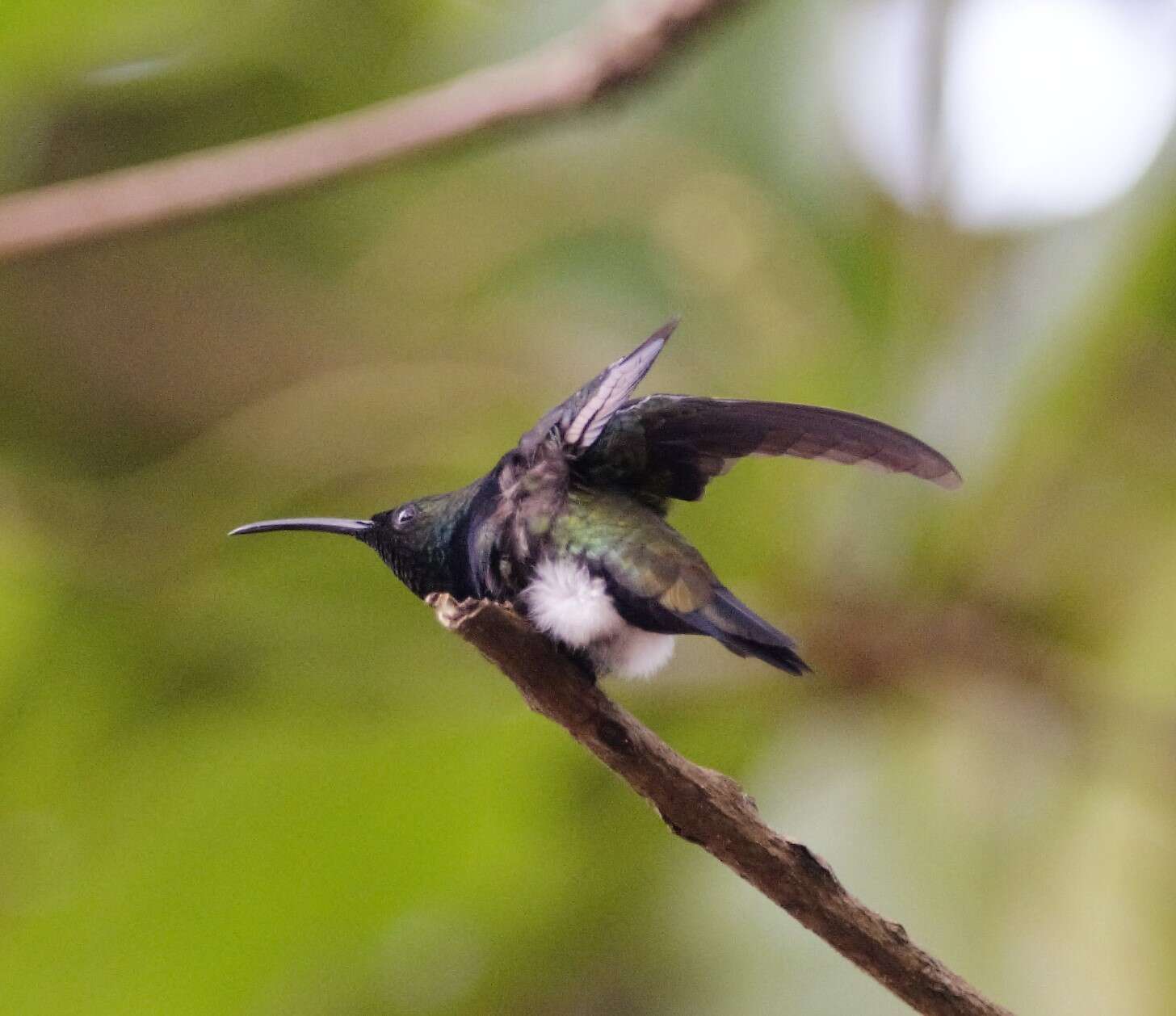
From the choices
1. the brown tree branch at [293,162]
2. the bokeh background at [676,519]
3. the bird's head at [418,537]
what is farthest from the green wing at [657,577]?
the bokeh background at [676,519]

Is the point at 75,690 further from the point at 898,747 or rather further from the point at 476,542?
the point at 476,542

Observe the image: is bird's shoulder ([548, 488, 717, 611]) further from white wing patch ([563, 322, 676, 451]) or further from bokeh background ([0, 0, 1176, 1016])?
bokeh background ([0, 0, 1176, 1016])

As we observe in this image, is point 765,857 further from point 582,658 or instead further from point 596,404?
point 596,404

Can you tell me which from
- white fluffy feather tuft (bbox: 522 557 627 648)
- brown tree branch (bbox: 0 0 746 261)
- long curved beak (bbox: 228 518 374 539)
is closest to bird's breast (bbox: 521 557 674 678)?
white fluffy feather tuft (bbox: 522 557 627 648)

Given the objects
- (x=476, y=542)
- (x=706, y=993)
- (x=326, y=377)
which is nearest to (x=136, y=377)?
(x=326, y=377)

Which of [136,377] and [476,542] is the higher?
[136,377]

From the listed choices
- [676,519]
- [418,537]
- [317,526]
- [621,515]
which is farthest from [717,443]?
[676,519]
